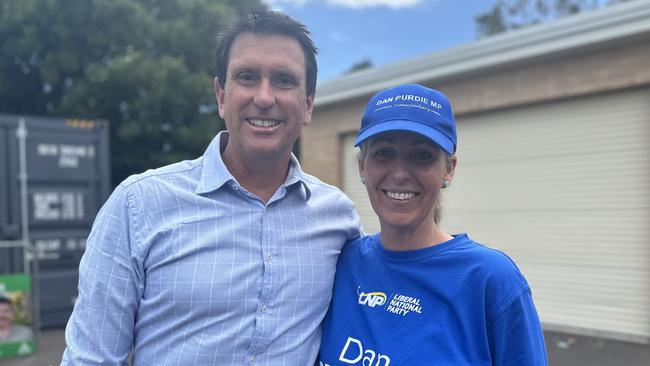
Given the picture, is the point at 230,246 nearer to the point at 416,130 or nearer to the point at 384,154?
the point at 384,154

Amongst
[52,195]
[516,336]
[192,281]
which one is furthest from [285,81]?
[52,195]

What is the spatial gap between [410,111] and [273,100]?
481 millimetres

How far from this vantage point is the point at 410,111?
1.82m

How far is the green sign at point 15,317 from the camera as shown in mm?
6082

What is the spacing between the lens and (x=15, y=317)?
6.31 m

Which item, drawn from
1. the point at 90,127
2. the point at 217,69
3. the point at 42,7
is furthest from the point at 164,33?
the point at 217,69

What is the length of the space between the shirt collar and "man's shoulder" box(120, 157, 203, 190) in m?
0.03

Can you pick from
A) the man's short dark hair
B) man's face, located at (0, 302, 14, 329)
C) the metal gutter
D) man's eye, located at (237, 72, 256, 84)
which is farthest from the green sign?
the metal gutter

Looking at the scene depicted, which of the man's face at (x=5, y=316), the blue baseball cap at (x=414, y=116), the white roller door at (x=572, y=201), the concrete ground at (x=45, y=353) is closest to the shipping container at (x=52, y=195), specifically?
the concrete ground at (x=45, y=353)

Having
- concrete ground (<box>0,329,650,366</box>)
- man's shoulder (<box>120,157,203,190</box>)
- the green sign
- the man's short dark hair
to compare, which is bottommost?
concrete ground (<box>0,329,650,366</box>)

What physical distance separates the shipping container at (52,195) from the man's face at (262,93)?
19.4 feet

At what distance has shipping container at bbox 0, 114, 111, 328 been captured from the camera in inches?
278

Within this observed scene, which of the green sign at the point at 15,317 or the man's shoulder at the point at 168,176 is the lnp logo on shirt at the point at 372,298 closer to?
the man's shoulder at the point at 168,176

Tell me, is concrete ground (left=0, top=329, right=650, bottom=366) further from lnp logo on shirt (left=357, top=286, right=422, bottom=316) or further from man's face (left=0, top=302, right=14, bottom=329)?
lnp logo on shirt (left=357, top=286, right=422, bottom=316)
